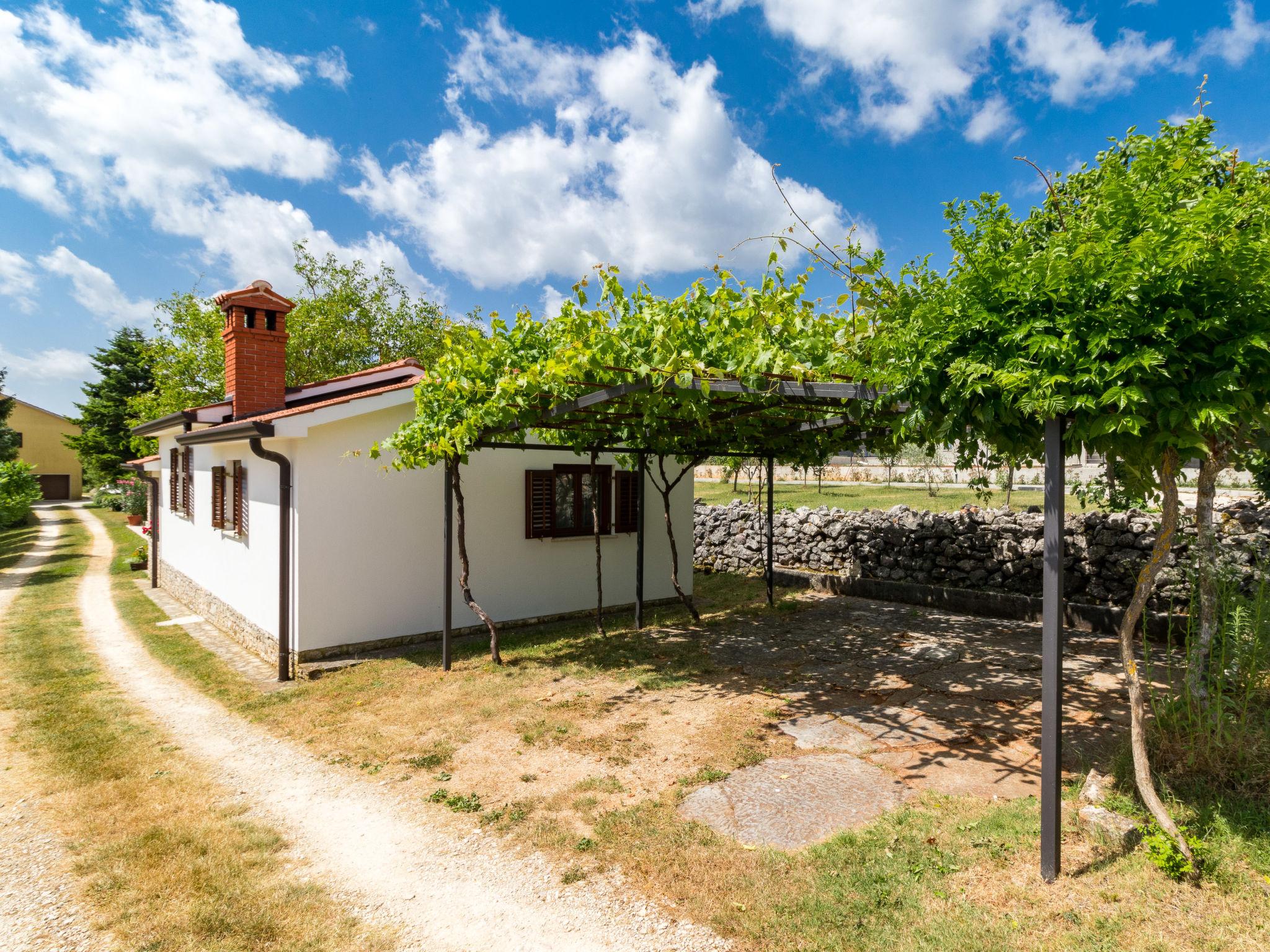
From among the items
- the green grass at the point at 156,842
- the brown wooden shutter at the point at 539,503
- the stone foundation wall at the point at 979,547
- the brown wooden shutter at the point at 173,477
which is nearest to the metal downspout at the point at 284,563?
the green grass at the point at 156,842

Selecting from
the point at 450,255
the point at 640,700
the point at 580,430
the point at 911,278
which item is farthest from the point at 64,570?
the point at 911,278

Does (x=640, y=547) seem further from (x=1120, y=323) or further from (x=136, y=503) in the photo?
(x=136, y=503)

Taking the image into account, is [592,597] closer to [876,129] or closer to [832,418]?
[832,418]

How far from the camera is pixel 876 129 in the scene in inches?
485

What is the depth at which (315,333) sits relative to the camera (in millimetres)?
24047

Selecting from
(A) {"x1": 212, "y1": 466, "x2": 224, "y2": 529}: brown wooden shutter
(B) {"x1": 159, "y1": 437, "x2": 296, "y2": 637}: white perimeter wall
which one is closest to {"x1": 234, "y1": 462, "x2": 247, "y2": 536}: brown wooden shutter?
(B) {"x1": 159, "y1": 437, "x2": 296, "y2": 637}: white perimeter wall

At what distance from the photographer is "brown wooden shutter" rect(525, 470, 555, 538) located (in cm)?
930

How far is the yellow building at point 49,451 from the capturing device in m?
42.6

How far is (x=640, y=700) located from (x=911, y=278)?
15.1 ft

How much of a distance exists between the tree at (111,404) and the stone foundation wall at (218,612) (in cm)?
2752

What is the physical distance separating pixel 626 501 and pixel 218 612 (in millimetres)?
6802

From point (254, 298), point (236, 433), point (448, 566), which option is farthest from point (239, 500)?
point (448, 566)

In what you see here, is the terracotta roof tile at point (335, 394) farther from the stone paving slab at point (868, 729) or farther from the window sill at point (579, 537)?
the stone paving slab at point (868, 729)

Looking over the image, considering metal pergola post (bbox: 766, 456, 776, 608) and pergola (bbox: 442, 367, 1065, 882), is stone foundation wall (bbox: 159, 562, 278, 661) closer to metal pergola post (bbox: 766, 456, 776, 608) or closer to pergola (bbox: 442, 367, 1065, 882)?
pergola (bbox: 442, 367, 1065, 882)
